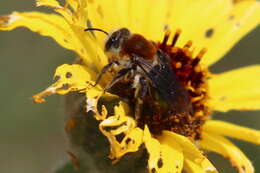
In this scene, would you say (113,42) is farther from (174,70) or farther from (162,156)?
(162,156)

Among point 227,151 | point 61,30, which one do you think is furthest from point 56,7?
point 227,151

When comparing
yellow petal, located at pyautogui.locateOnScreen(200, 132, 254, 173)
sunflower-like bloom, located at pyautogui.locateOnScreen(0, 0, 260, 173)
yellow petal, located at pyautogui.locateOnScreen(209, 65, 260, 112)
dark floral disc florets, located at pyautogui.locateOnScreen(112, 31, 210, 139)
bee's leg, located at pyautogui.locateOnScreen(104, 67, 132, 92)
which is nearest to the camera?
sunflower-like bloom, located at pyautogui.locateOnScreen(0, 0, 260, 173)

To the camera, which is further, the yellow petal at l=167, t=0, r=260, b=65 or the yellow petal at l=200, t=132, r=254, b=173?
the yellow petal at l=167, t=0, r=260, b=65

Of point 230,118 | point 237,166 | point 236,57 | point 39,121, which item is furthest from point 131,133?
point 236,57

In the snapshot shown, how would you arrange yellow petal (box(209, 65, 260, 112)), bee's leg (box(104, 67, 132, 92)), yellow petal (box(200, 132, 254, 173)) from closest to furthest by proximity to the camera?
1. bee's leg (box(104, 67, 132, 92))
2. yellow petal (box(200, 132, 254, 173))
3. yellow petal (box(209, 65, 260, 112))

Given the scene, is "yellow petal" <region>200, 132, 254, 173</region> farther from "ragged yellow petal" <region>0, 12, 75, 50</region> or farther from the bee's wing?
"ragged yellow petal" <region>0, 12, 75, 50</region>

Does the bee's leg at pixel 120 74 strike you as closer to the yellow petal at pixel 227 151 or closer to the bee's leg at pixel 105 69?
the bee's leg at pixel 105 69

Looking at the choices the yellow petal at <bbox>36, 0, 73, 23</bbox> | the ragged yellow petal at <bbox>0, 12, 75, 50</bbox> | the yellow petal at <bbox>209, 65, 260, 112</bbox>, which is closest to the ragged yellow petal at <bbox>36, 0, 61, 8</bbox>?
the yellow petal at <bbox>36, 0, 73, 23</bbox>

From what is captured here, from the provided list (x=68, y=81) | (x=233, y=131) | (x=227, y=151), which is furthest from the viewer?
(x=233, y=131)
